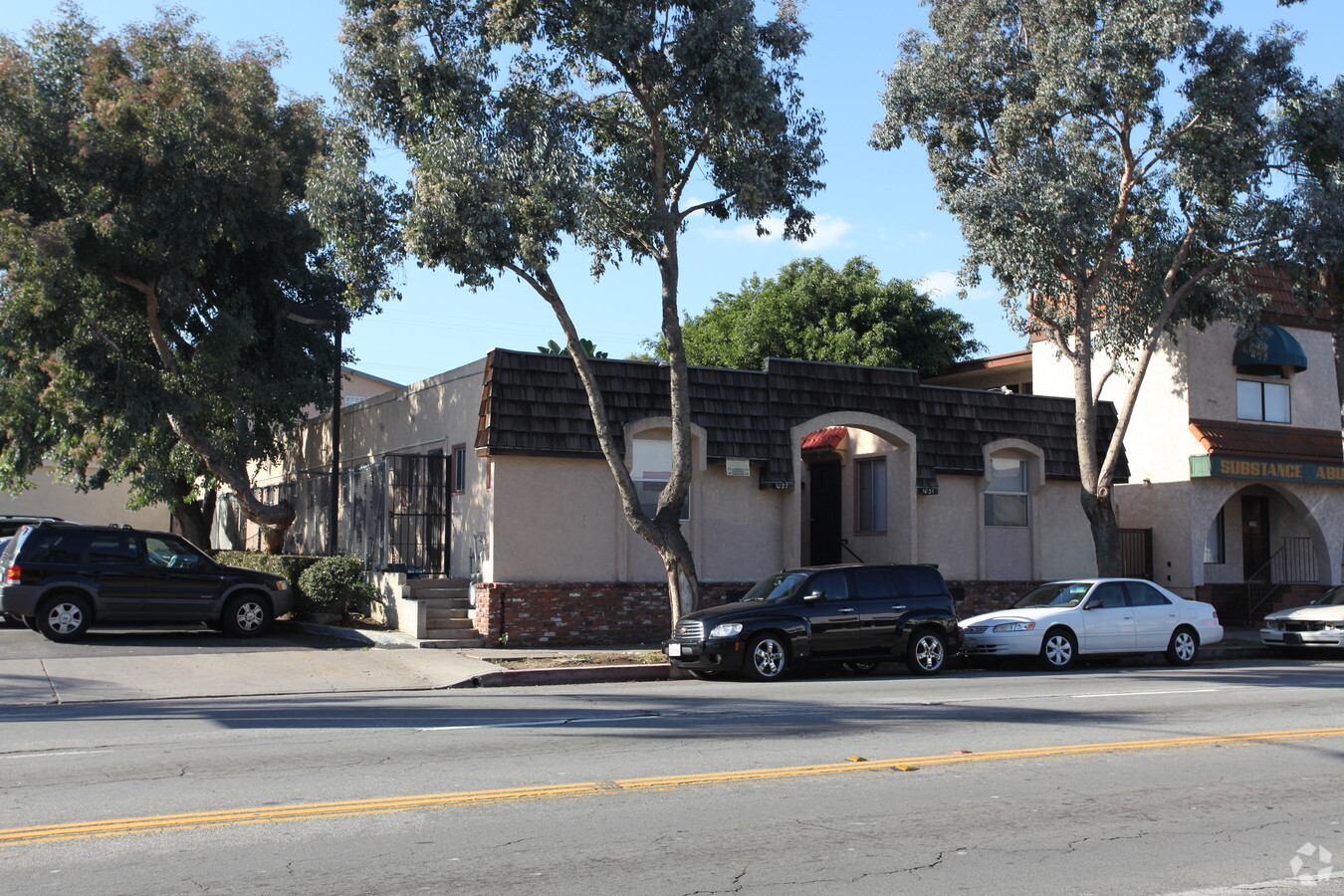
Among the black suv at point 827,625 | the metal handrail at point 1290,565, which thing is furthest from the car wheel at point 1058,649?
the metal handrail at point 1290,565

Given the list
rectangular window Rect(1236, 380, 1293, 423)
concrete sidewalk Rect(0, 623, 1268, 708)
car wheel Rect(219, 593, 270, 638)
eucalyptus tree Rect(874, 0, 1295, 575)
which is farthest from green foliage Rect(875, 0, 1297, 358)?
car wheel Rect(219, 593, 270, 638)

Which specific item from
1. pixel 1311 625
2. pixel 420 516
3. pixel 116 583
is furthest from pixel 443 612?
pixel 1311 625

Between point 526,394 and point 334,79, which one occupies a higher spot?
point 334,79

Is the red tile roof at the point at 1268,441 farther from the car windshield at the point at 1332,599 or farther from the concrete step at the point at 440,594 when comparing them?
the concrete step at the point at 440,594

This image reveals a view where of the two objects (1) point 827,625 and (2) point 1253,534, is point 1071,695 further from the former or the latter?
(2) point 1253,534

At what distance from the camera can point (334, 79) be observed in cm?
1681

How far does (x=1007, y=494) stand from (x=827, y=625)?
30.5 feet

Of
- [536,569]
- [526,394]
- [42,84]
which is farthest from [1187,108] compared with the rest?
[42,84]

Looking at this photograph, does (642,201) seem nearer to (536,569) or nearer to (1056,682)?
(536,569)

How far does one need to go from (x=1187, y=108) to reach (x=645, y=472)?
37.0 feet

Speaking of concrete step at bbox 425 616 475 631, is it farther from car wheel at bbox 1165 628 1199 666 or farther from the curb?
car wheel at bbox 1165 628 1199 666

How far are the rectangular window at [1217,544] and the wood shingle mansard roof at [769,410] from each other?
143 inches

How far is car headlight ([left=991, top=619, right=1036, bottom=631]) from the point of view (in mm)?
17891

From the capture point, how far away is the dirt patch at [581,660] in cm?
1653
